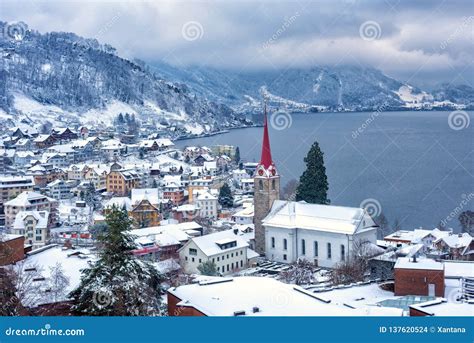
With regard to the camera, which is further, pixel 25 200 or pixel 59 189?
pixel 59 189

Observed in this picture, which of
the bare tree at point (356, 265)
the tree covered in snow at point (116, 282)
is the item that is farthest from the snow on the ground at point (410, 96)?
the tree covered in snow at point (116, 282)

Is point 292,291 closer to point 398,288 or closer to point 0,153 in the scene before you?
point 398,288

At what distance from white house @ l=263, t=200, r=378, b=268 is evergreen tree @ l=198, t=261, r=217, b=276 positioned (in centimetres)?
144

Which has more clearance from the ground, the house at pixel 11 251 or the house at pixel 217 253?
the house at pixel 11 251

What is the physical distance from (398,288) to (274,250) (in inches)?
177

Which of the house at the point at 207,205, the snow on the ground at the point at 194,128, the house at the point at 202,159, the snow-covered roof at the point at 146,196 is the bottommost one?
the house at the point at 207,205

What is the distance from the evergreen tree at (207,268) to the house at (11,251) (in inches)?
108

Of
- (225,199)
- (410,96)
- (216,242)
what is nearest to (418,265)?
(216,242)

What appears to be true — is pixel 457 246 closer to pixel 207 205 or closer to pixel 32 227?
pixel 207 205

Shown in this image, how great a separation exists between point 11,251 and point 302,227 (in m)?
5.22

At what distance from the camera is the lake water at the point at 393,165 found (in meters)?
16.1

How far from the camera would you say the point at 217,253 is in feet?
31.2

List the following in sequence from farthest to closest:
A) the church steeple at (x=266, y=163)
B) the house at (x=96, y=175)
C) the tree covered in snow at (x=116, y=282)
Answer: the house at (x=96, y=175)
the church steeple at (x=266, y=163)
the tree covered in snow at (x=116, y=282)

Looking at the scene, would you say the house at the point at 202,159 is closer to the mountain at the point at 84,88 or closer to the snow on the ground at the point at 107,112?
the mountain at the point at 84,88
